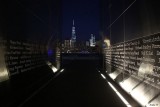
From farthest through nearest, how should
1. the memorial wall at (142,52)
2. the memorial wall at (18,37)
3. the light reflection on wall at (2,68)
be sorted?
the memorial wall at (18,37) < the light reflection on wall at (2,68) < the memorial wall at (142,52)

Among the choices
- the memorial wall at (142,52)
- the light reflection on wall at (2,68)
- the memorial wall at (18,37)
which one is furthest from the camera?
the memorial wall at (18,37)

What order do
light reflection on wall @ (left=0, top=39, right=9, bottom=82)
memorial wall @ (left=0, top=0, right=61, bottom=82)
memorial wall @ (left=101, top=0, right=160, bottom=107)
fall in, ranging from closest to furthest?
memorial wall @ (left=101, top=0, right=160, bottom=107) → light reflection on wall @ (left=0, top=39, right=9, bottom=82) → memorial wall @ (left=0, top=0, right=61, bottom=82)

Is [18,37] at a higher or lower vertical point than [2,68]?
higher

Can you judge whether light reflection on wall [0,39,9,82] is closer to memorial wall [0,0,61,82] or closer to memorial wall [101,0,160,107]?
memorial wall [0,0,61,82]

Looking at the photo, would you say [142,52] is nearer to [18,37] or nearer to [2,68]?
[2,68]

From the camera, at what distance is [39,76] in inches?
709

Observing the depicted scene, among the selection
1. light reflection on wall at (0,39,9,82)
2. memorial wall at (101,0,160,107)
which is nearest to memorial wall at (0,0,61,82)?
light reflection on wall at (0,39,9,82)

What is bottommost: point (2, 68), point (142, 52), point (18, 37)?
point (2, 68)

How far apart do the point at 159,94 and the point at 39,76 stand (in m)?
10.2

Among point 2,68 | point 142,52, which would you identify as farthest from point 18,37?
point 142,52

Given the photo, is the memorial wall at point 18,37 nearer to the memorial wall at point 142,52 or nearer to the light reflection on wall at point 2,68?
the light reflection on wall at point 2,68

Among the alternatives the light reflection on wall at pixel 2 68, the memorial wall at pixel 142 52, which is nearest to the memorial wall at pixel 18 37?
the light reflection on wall at pixel 2 68

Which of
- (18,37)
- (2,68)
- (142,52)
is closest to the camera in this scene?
(2,68)

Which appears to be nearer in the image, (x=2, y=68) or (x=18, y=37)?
(x=2, y=68)
